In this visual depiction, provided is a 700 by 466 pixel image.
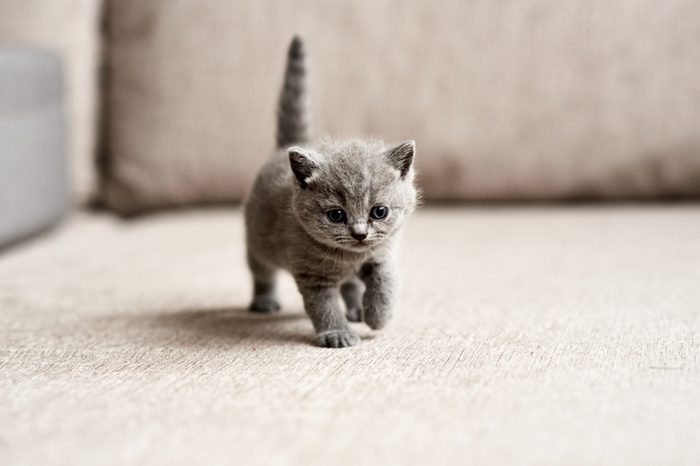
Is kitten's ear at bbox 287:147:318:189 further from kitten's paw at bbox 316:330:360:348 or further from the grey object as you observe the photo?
the grey object

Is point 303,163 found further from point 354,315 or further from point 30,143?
point 30,143

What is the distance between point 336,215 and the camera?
1.52m

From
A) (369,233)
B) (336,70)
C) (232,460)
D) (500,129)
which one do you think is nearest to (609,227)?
(500,129)

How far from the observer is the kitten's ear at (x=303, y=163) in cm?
153

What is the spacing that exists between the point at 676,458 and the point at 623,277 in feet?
3.33

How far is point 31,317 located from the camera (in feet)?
5.71

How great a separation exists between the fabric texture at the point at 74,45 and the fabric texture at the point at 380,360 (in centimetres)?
57

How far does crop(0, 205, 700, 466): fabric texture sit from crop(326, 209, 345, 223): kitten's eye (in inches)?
8.9

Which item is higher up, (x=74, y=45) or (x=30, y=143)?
(x=74, y=45)

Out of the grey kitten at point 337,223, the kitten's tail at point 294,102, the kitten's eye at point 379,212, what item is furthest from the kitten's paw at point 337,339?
the kitten's tail at point 294,102

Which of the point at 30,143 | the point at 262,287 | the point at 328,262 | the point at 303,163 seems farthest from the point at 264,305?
the point at 30,143

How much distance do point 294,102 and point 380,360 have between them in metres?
0.67

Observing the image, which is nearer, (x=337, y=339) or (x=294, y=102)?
(x=337, y=339)

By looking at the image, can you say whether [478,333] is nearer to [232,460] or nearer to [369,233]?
[369,233]
